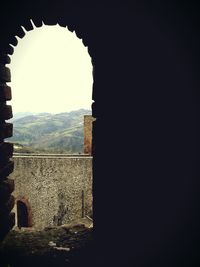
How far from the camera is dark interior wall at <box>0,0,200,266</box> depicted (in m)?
2.89

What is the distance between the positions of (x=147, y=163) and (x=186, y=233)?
2.46 feet

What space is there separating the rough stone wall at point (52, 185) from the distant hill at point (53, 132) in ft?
100.0

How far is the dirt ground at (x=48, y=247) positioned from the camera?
10.3ft

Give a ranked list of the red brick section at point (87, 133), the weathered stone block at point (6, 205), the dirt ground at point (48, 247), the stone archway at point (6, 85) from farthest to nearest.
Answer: the red brick section at point (87, 133) < the weathered stone block at point (6, 205) < the stone archway at point (6, 85) < the dirt ground at point (48, 247)

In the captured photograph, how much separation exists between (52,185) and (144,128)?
15.4 metres

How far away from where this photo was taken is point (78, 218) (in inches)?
754

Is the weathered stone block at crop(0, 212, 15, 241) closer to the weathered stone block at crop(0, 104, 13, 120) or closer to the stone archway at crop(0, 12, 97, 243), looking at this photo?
the stone archway at crop(0, 12, 97, 243)

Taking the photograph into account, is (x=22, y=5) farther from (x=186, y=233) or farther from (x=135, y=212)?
(x=186, y=233)

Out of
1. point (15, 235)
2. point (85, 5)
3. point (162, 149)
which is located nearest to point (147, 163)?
point (162, 149)

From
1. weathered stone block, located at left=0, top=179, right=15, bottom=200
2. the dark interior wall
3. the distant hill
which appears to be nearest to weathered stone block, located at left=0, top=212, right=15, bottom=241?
weathered stone block, located at left=0, top=179, right=15, bottom=200

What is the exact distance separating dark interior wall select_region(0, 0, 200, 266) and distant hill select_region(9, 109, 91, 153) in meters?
46.0

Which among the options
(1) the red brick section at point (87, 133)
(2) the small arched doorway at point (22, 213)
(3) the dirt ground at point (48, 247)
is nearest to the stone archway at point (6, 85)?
(3) the dirt ground at point (48, 247)

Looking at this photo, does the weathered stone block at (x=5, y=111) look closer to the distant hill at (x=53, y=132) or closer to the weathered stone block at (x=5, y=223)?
the weathered stone block at (x=5, y=223)


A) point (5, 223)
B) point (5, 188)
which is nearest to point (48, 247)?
point (5, 223)
